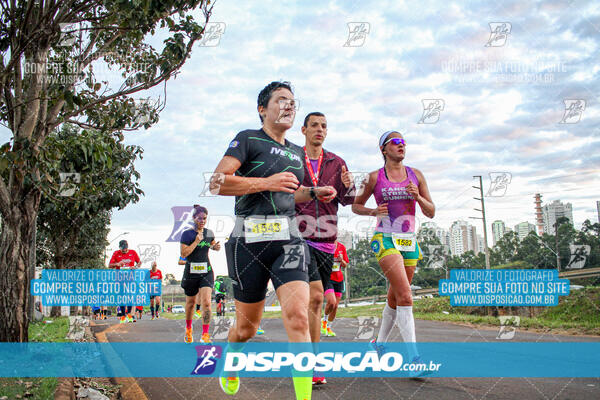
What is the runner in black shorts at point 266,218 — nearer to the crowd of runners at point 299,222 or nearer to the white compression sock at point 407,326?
the crowd of runners at point 299,222

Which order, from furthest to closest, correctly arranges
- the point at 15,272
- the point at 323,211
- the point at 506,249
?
the point at 506,249 → the point at 15,272 → the point at 323,211

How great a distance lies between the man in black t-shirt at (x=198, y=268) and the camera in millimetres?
7590

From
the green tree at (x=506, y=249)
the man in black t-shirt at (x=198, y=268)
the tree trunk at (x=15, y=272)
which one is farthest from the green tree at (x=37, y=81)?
the green tree at (x=506, y=249)

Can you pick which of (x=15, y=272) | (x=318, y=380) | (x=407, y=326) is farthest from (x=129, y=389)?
(x=15, y=272)

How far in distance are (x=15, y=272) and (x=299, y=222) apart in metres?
4.36

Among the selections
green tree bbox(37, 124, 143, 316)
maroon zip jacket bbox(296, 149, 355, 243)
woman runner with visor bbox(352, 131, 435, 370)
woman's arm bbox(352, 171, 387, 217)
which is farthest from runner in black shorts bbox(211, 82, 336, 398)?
green tree bbox(37, 124, 143, 316)

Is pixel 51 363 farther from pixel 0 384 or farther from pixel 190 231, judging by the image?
pixel 190 231

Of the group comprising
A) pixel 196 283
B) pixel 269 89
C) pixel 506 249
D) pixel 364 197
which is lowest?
pixel 196 283

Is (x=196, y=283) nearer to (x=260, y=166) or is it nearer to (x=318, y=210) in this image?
(x=318, y=210)

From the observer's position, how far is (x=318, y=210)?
487 cm

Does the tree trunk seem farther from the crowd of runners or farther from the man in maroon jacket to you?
the man in maroon jacket

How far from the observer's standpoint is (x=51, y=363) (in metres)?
5.26

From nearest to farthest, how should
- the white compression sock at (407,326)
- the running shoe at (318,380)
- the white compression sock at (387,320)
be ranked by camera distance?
the running shoe at (318,380)
the white compression sock at (407,326)
the white compression sock at (387,320)

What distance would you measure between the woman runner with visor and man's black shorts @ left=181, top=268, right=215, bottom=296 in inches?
131
